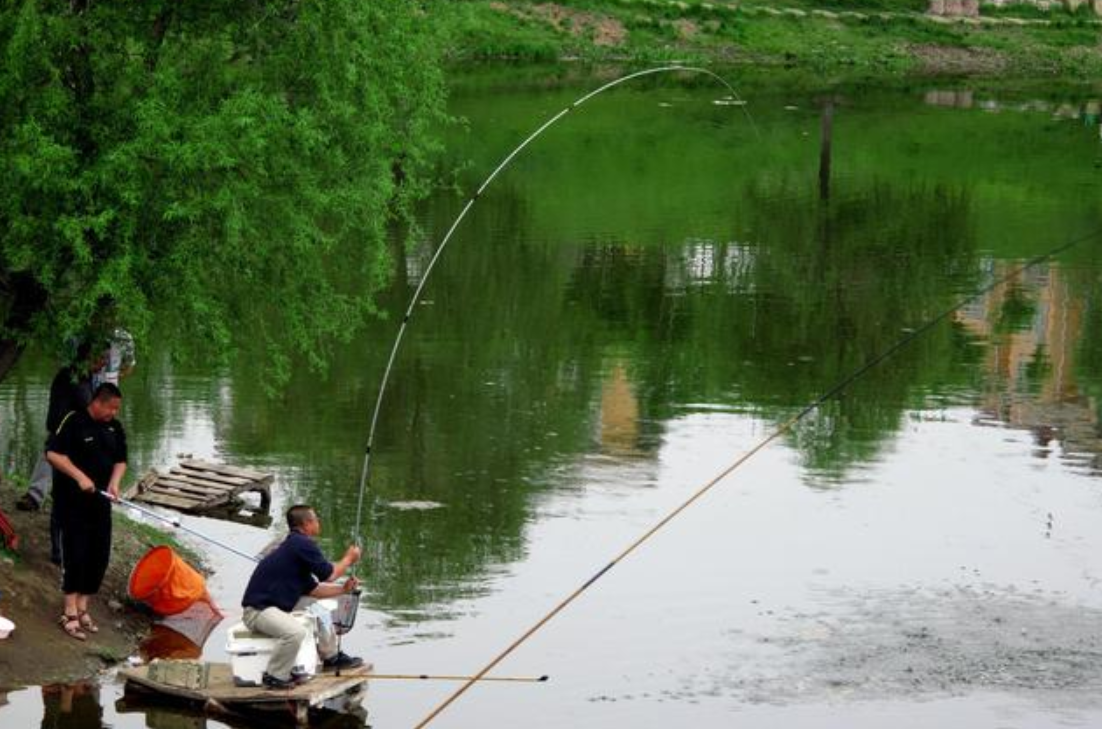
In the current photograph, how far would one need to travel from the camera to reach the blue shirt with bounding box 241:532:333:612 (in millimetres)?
15281

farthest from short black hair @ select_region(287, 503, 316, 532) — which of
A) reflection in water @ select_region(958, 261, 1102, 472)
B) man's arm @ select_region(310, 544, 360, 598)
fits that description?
reflection in water @ select_region(958, 261, 1102, 472)

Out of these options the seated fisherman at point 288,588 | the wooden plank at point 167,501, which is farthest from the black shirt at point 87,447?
the wooden plank at point 167,501

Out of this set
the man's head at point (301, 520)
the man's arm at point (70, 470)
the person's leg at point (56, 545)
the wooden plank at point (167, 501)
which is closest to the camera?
the man's head at point (301, 520)

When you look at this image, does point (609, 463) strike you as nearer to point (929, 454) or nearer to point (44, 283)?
point (929, 454)

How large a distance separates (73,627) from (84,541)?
606 mm

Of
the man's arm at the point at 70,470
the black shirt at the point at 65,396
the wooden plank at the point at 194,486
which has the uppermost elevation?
the black shirt at the point at 65,396

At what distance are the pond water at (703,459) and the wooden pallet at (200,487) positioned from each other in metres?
0.28

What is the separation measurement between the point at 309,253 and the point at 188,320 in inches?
53.6

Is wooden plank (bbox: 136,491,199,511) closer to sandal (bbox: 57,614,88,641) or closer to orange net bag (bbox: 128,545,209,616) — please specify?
orange net bag (bbox: 128,545,209,616)

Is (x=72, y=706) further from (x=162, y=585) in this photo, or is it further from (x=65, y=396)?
(x=65, y=396)

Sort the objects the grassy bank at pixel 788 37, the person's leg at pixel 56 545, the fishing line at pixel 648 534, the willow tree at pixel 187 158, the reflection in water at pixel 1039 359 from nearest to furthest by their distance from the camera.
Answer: the fishing line at pixel 648 534
the willow tree at pixel 187 158
the person's leg at pixel 56 545
the reflection in water at pixel 1039 359
the grassy bank at pixel 788 37

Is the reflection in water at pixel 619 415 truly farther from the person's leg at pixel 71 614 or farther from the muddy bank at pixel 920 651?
the person's leg at pixel 71 614

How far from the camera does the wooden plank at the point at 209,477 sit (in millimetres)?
21594

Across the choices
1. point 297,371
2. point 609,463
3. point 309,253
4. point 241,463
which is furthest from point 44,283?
point 297,371
